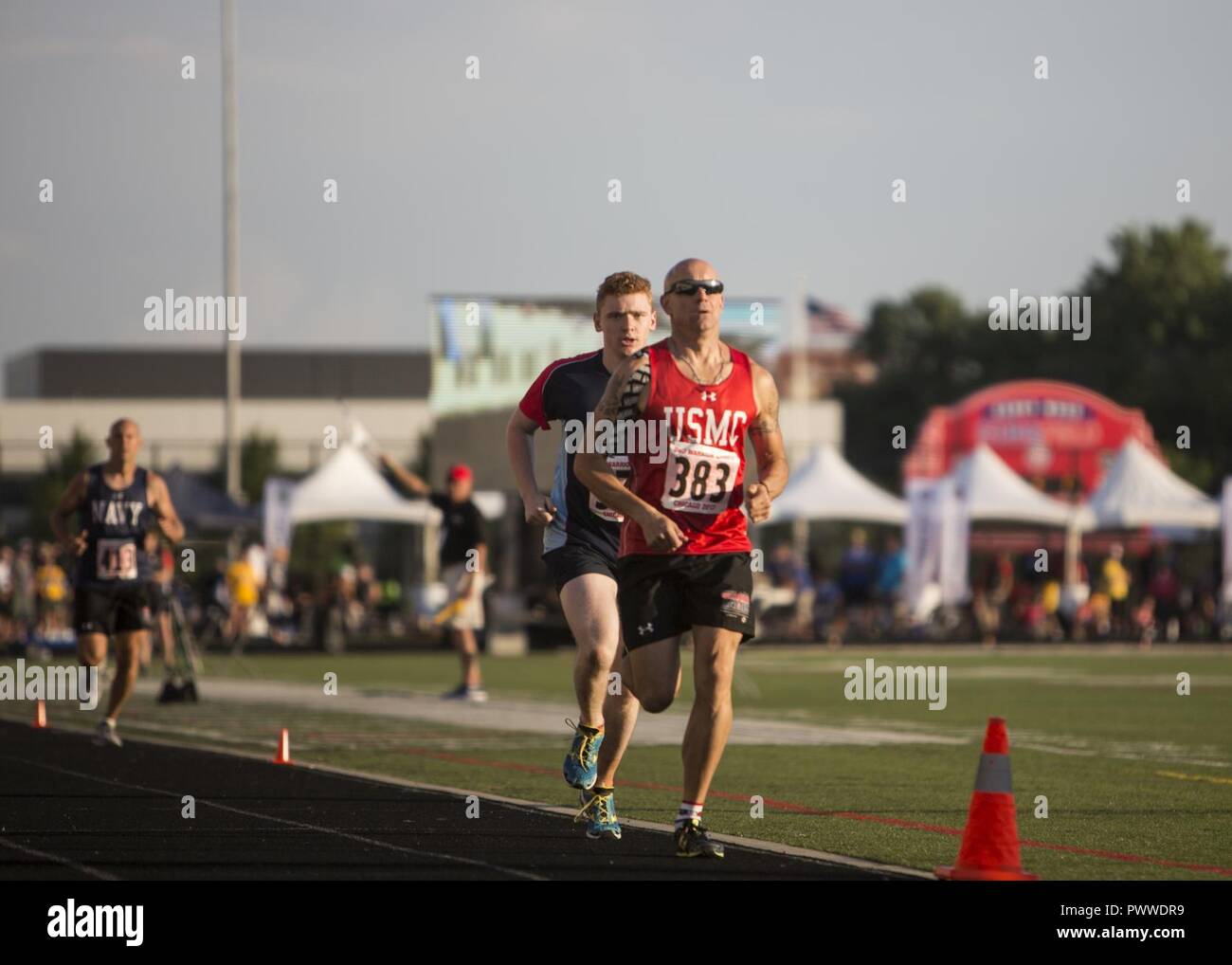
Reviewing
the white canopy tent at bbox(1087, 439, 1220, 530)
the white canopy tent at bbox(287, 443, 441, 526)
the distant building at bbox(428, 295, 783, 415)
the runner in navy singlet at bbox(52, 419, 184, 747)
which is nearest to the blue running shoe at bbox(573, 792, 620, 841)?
the runner in navy singlet at bbox(52, 419, 184, 747)

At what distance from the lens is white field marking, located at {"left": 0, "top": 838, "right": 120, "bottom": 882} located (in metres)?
7.60

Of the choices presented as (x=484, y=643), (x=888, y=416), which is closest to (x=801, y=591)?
(x=484, y=643)

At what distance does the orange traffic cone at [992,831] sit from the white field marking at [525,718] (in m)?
6.90

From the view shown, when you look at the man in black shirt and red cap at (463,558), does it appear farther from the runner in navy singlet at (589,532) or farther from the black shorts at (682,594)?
the black shorts at (682,594)

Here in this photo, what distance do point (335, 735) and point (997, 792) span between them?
837 centimetres

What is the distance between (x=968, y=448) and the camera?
53.6 meters

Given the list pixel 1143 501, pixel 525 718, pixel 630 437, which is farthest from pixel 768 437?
pixel 1143 501

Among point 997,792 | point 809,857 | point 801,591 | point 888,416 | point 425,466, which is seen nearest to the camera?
point 997,792

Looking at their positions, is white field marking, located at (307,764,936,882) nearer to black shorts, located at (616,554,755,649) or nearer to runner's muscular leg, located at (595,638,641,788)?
runner's muscular leg, located at (595,638,641,788)

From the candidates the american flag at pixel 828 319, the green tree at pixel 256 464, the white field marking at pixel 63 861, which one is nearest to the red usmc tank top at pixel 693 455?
the white field marking at pixel 63 861

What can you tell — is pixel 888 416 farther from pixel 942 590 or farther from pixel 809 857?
pixel 809 857

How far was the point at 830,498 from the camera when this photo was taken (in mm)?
43344

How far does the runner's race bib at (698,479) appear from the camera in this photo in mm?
8320

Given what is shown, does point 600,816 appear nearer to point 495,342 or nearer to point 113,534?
Answer: point 113,534
